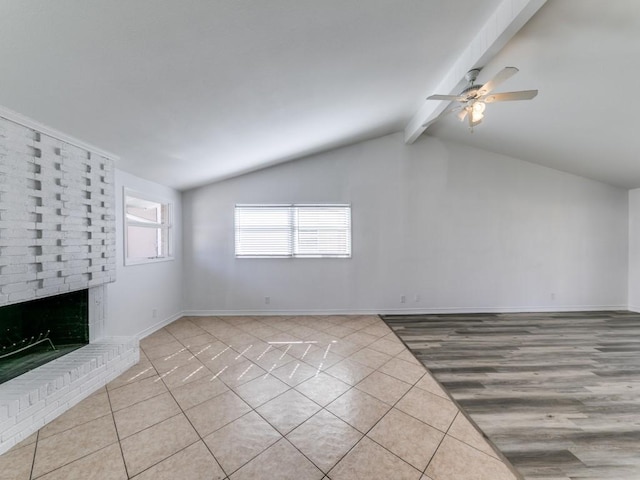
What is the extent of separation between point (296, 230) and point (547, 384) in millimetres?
3738

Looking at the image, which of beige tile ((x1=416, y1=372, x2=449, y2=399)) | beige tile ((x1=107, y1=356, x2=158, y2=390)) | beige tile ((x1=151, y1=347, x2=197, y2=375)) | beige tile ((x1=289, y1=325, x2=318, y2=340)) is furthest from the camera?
beige tile ((x1=289, y1=325, x2=318, y2=340))

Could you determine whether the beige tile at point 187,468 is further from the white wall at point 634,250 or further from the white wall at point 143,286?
→ the white wall at point 634,250

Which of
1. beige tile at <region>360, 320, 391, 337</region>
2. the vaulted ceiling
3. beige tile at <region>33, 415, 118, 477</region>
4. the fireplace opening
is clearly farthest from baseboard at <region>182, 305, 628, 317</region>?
beige tile at <region>33, 415, 118, 477</region>

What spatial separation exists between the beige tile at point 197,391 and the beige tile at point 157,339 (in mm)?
1273

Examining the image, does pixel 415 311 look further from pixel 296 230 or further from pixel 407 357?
pixel 296 230

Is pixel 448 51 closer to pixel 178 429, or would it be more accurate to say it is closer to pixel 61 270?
pixel 178 429

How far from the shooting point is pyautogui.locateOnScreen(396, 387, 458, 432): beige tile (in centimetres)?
181

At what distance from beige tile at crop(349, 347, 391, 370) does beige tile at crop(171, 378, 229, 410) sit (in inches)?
56.4

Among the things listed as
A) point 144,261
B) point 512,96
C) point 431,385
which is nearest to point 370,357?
point 431,385

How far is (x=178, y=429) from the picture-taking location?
1730 millimetres

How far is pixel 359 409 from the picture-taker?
1.94 m

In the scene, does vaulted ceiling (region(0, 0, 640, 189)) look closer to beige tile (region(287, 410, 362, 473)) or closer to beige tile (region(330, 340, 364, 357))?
beige tile (region(287, 410, 362, 473))

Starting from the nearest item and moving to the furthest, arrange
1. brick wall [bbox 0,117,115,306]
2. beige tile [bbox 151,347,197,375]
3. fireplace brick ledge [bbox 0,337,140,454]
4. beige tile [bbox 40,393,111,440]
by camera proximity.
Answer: fireplace brick ledge [bbox 0,337,140,454], beige tile [bbox 40,393,111,440], brick wall [bbox 0,117,115,306], beige tile [bbox 151,347,197,375]

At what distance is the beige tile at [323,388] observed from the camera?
2.08 m
